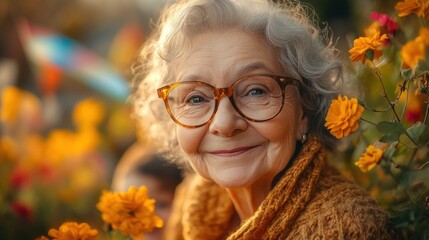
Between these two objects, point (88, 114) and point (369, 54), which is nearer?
point (369, 54)

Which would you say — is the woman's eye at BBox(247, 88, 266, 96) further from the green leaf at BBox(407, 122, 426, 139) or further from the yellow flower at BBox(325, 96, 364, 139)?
the green leaf at BBox(407, 122, 426, 139)

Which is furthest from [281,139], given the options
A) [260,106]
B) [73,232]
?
[73,232]

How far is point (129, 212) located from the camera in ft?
7.05

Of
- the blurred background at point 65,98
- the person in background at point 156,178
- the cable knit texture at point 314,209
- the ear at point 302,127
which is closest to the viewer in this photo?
the cable knit texture at point 314,209

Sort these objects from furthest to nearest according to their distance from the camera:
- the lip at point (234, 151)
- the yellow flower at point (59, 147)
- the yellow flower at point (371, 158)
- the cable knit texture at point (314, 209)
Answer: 1. the yellow flower at point (59, 147)
2. the lip at point (234, 151)
3. the cable knit texture at point (314, 209)
4. the yellow flower at point (371, 158)

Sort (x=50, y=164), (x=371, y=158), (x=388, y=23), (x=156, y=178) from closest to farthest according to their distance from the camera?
(x=371, y=158)
(x=388, y=23)
(x=156, y=178)
(x=50, y=164)

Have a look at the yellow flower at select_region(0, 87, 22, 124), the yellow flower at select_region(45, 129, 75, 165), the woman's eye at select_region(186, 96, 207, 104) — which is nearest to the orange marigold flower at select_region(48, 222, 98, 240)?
the woman's eye at select_region(186, 96, 207, 104)

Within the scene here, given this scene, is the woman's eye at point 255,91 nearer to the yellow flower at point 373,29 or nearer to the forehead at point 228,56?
the forehead at point 228,56

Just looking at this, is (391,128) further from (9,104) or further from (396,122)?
(9,104)

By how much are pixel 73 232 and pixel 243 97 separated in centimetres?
68

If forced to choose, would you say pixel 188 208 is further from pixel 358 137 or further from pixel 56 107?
pixel 56 107

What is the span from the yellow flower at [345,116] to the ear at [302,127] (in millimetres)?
312

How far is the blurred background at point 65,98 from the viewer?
3.94 meters

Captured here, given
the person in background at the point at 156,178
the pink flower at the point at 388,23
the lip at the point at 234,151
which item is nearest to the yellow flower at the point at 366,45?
the pink flower at the point at 388,23
